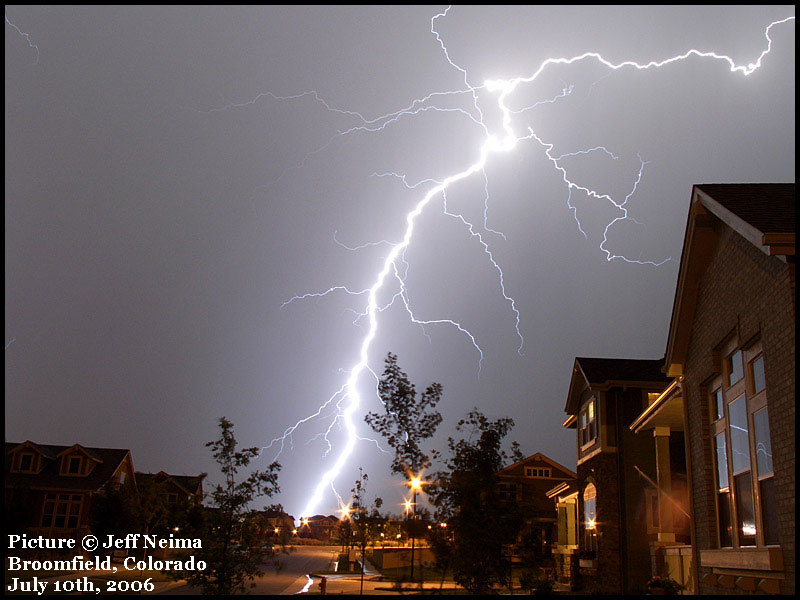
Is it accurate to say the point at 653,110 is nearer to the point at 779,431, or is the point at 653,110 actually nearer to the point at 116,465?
the point at 116,465

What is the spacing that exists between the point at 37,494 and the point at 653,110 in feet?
184

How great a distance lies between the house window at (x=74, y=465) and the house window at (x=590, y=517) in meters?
32.7

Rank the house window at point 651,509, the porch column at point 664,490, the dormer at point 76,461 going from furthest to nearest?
the dormer at point 76,461 < the house window at point 651,509 < the porch column at point 664,490

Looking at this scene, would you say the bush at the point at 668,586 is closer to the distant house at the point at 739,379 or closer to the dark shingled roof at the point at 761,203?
the distant house at the point at 739,379

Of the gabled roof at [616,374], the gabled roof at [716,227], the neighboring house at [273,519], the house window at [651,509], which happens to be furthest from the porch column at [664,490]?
the neighboring house at [273,519]

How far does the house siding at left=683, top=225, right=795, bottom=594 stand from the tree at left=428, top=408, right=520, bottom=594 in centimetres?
317

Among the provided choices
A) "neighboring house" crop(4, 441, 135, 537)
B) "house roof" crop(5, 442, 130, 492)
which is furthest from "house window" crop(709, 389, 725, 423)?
"house roof" crop(5, 442, 130, 492)

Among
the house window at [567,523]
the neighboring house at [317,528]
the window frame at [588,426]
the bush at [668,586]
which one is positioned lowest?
the neighboring house at [317,528]

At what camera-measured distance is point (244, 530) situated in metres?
11.1

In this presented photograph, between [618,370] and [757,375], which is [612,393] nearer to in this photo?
[618,370]

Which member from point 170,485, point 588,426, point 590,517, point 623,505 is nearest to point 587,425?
point 588,426

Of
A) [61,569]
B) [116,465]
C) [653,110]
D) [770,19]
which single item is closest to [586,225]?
[653,110]

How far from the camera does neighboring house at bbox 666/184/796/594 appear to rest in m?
7.38

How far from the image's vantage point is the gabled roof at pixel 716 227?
7.37 metres
